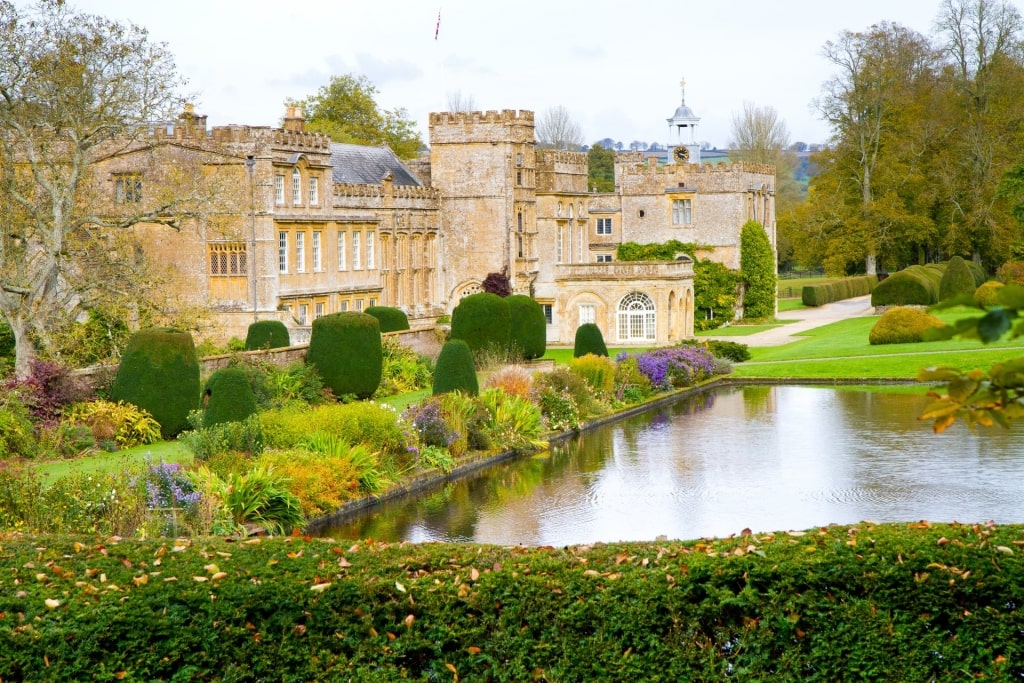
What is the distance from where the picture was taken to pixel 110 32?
77.6 feet

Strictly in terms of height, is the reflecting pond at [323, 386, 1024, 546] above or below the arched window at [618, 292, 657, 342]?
below

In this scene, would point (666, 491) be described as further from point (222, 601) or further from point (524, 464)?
point (222, 601)

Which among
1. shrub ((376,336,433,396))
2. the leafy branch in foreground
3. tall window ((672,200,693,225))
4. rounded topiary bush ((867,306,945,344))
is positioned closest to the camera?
the leafy branch in foreground

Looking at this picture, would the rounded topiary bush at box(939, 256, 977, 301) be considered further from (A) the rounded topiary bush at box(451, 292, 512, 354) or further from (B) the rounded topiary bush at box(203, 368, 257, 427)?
(B) the rounded topiary bush at box(203, 368, 257, 427)

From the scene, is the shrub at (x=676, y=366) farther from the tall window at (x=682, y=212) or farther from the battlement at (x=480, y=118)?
the tall window at (x=682, y=212)

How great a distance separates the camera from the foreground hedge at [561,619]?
24.7 ft

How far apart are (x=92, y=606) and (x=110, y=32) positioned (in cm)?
1812

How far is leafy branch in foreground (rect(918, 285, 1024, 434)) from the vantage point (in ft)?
14.7

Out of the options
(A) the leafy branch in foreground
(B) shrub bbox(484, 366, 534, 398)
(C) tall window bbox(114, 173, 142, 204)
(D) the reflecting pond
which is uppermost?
(C) tall window bbox(114, 173, 142, 204)

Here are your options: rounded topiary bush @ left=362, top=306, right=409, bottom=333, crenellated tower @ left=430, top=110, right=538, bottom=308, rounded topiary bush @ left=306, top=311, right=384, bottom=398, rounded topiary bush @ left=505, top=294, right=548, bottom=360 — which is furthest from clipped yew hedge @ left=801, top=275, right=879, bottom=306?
rounded topiary bush @ left=306, top=311, right=384, bottom=398

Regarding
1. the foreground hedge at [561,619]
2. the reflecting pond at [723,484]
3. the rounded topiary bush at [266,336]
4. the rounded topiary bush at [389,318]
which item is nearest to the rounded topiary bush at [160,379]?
the reflecting pond at [723,484]

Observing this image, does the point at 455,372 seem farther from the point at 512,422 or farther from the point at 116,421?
the point at 116,421

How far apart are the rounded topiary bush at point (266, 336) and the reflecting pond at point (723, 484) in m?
7.66

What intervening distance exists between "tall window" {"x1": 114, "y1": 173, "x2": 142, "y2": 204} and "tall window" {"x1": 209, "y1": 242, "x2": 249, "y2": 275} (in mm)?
2399
